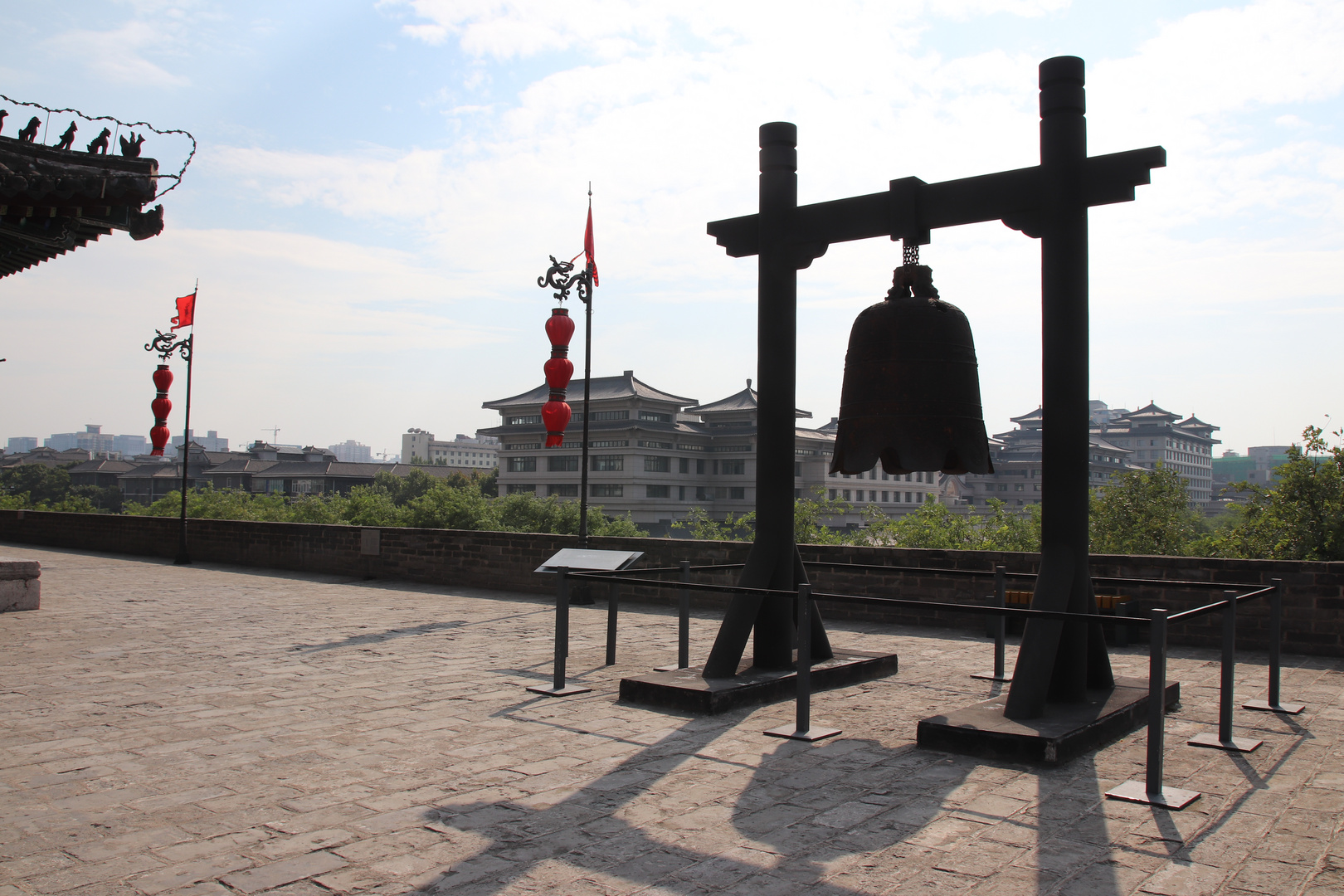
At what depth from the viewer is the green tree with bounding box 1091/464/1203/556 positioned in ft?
71.7

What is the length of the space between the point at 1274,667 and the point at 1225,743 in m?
1.05

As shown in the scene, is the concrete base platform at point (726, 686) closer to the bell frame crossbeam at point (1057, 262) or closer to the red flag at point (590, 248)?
the bell frame crossbeam at point (1057, 262)

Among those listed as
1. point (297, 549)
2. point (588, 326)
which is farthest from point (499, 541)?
point (297, 549)

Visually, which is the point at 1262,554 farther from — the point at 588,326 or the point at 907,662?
the point at 588,326

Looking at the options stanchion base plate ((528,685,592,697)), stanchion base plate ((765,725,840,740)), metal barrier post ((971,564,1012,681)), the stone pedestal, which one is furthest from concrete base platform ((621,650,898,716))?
the stone pedestal

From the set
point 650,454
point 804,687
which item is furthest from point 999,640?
point 650,454

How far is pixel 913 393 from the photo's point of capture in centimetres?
461

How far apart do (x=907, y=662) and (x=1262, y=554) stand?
8.33 m

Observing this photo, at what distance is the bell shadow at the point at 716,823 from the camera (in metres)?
3.04

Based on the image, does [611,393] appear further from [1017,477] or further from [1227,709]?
[1227,709]

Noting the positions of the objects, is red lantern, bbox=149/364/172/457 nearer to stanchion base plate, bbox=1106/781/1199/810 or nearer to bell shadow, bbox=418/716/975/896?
bell shadow, bbox=418/716/975/896

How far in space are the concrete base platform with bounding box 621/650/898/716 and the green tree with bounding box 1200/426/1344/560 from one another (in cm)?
823

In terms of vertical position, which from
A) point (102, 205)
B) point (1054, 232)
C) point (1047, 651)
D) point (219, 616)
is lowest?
point (219, 616)

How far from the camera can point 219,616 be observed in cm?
964
